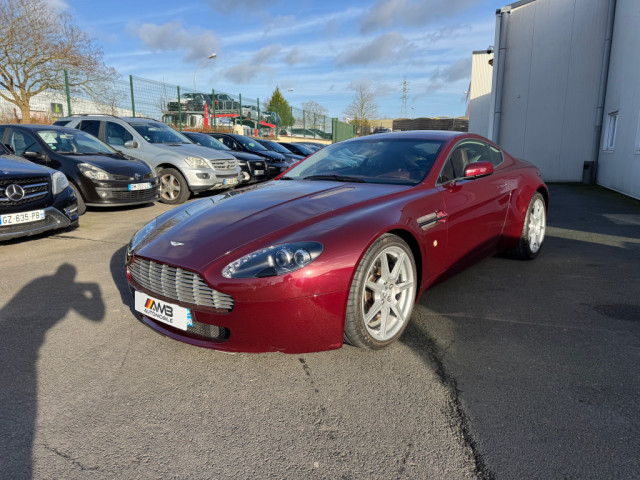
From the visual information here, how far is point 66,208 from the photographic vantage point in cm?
562

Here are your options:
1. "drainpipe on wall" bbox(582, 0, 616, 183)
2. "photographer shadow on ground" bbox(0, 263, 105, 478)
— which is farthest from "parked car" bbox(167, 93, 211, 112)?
"photographer shadow on ground" bbox(0, 263, 105, 478)

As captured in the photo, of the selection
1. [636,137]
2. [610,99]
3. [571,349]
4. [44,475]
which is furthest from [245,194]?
[610,99]

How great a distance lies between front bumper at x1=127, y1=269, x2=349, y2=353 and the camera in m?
2.35

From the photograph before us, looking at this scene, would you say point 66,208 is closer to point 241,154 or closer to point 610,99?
point 241,154

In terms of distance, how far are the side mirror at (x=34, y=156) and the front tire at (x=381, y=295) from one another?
6656 millimetres

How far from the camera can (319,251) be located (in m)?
2.41

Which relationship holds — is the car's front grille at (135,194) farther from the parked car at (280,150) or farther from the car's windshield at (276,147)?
the car's windshield at (276,147)

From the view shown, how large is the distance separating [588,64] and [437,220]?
44.4ft

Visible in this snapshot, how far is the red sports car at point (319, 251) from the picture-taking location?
2.37 m

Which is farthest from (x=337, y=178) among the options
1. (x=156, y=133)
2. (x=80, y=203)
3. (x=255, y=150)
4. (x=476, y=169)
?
(x=255, y=150)

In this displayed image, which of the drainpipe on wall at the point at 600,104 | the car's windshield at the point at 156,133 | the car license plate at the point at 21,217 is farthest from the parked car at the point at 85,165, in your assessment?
the drainpipe on wall at the point at 600,104

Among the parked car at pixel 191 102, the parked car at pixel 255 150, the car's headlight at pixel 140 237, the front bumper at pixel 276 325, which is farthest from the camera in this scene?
the parked car at pixel 191 102

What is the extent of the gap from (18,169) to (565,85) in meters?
14.6

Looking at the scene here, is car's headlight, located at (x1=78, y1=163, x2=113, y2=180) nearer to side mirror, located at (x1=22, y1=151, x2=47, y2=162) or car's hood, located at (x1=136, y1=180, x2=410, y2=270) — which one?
side mirror, located at (x1=22, y1=151, x2=47, y2=162)
